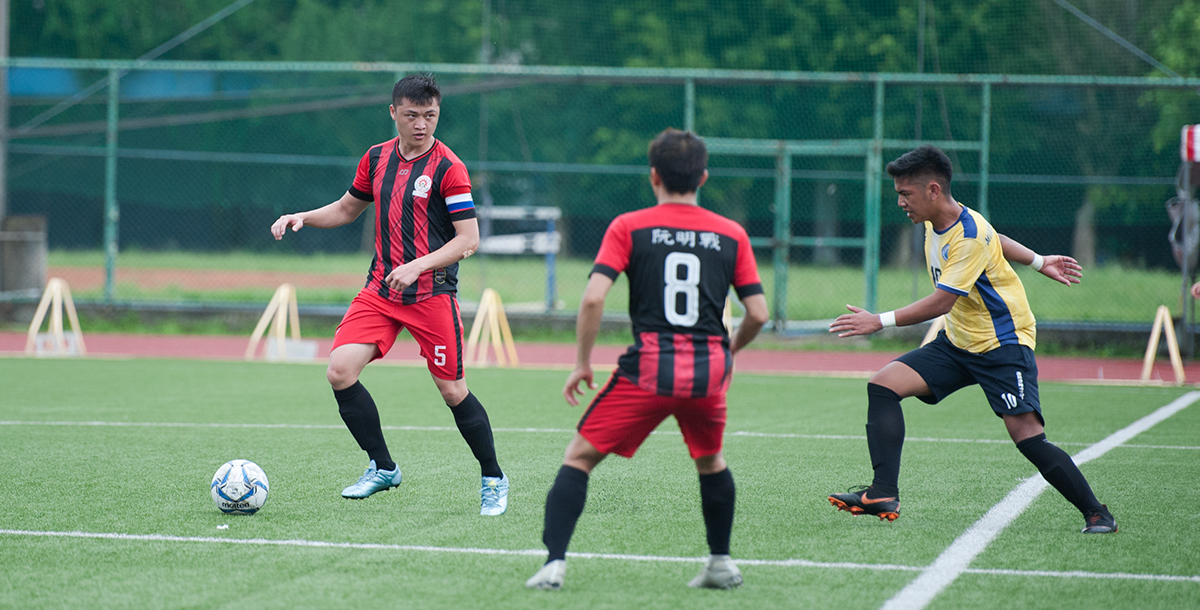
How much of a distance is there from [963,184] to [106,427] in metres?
11.3

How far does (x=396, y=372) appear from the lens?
40.5 ft

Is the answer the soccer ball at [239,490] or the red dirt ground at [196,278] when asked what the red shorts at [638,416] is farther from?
the red dirt ground at [196,278]

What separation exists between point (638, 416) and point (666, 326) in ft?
1.08

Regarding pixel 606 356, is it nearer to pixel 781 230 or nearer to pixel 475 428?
pixel 781 230

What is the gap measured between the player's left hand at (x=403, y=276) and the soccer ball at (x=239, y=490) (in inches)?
44.5

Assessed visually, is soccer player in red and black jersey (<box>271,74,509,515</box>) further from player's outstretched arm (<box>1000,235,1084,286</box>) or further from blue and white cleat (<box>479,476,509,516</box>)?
player's outstretched arm (<box>1000,235,1084,286</box>)

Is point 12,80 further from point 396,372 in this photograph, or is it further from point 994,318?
point 994,318

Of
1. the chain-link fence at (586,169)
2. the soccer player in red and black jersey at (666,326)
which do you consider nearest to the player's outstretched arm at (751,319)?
the soccer player in red and black jersey at (666,326)

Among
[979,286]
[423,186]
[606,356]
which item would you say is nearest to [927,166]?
[979,286]

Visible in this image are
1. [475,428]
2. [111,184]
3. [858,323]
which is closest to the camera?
[858,323]

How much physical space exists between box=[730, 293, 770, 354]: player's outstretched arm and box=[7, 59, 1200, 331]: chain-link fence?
10.6 m

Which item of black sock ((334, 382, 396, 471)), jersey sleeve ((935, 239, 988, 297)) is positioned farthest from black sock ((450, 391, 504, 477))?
jersey sleeve ((935, 239, 988, 297))

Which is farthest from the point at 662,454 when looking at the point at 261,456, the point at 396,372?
the point at 396,372

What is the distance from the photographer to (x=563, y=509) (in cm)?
411
